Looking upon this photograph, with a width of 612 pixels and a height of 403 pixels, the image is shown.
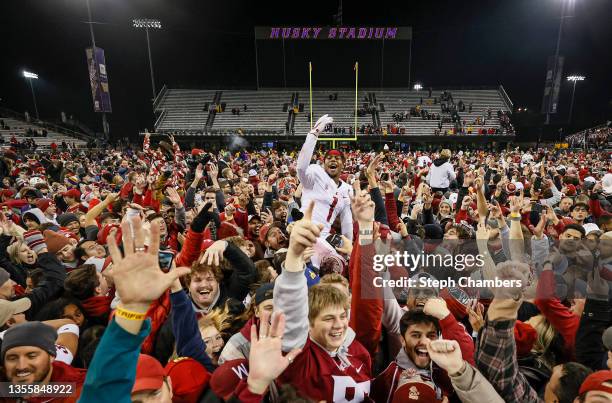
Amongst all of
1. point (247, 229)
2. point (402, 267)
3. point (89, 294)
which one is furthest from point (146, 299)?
point (247, 229)

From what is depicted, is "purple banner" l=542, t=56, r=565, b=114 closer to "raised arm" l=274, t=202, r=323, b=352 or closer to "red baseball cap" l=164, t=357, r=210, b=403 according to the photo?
"raised arm" l=274, t=202, r=323, b=352

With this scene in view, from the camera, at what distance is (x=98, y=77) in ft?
73.8

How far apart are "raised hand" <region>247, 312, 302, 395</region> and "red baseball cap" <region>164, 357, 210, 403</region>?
0.57 m

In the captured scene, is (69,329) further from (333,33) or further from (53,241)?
(333,33)

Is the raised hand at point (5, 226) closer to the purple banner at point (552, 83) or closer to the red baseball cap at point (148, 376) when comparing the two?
the red baseball cap at point (148, 376)

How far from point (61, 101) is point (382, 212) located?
3840 centimetres

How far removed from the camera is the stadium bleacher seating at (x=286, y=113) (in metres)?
34.8

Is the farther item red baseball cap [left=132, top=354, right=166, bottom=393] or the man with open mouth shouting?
the man with open mouth shouting

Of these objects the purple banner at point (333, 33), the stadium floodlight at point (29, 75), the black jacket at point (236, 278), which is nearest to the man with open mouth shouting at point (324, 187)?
the black jacket at point (236, 278)

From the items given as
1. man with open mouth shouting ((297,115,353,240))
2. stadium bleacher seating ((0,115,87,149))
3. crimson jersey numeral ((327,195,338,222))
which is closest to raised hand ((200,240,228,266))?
man with open mouth shouting ((297,115,353,240))

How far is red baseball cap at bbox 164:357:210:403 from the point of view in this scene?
171cm

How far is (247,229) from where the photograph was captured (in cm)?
582

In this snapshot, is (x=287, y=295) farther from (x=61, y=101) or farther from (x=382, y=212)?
(x=61, y=101)

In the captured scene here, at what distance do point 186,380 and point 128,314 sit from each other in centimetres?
72
